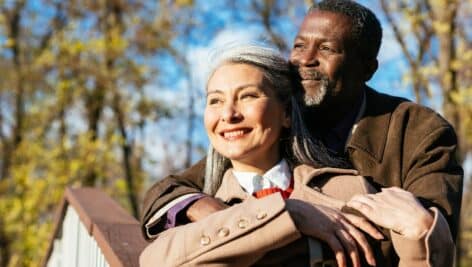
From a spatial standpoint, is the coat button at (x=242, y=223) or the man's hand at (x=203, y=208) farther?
the man's hand at (x=203, y=208)

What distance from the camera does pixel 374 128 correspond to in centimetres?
260

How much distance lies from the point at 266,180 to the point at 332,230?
1.30 ft

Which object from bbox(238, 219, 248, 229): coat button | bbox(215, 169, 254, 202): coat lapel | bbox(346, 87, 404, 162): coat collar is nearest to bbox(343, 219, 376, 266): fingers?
bbox(238, 219, 248, 229): coat button

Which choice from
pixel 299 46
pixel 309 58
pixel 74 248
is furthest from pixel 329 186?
pixel 74 248

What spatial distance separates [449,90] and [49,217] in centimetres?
566

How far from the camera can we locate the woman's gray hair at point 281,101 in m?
2.44

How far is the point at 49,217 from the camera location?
10.9 meters

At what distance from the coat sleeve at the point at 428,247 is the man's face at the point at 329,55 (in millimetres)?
809

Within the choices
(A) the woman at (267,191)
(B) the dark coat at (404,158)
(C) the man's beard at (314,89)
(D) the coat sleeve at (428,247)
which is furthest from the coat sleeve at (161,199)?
(D) the coat sleeve at (428,247)

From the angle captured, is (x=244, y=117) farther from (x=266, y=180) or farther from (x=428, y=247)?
(x=428, y=247)

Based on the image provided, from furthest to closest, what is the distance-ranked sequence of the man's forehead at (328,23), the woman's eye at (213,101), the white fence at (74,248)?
the white fence at (74,248), the man's forehead at (328,23), the woman's eye at (213,101)

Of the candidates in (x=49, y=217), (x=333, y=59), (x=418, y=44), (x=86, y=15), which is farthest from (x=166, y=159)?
(x=333, y=59)

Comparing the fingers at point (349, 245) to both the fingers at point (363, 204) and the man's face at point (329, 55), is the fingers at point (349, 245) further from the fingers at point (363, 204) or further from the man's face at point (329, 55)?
the man's face at point (329, 55)

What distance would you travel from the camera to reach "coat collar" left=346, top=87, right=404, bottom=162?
253 cm
